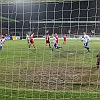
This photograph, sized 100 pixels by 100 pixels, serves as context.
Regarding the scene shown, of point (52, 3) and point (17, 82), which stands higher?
point (52, 3)

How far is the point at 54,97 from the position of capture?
6.10 meters

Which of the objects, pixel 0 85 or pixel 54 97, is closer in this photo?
pixel 54 97

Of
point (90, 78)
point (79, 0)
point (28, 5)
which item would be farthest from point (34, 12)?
point (90, 78)

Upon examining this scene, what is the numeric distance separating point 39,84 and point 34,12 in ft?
6.30

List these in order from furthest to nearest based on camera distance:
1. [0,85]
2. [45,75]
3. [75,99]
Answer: [45,75] < [0,85] < [75,99]

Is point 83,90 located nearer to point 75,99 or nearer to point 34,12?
point 75,99

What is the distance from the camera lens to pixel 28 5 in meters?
7.70

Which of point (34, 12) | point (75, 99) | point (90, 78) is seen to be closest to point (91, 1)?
point (34, 12)

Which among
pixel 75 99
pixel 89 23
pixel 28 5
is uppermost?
pixel 28 5

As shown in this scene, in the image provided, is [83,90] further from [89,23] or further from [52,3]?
[52,3]

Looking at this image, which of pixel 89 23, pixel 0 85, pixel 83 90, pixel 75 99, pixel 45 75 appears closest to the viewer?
pixel 75 99

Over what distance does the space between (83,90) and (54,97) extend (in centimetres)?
89

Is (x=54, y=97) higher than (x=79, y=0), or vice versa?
(x=79, y=0)

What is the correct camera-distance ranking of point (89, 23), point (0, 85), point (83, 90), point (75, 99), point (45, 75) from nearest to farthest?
point (75, 99)
point (83, 90)
point (0, 85)
point (89, 23)
point (45, 75)
